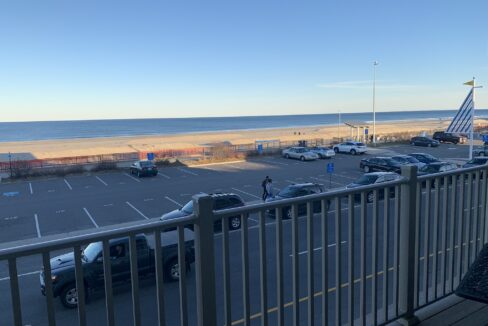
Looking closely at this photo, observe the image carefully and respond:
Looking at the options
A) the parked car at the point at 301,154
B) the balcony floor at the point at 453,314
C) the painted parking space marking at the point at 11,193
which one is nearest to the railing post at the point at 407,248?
the balcony floor at the point at 453,314

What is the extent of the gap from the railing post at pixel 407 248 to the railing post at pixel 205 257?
1.82 metres

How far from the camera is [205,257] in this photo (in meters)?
2.49

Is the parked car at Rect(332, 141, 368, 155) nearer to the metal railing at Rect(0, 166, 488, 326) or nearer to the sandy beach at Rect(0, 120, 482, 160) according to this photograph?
the sandy beach at Rect(0, 120, 482, 160)

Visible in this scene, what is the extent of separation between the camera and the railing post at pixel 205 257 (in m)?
2.44

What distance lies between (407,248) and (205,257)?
76.1 inches

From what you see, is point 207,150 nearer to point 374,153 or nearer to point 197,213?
point 374,153

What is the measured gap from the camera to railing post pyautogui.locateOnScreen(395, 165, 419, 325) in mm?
3535

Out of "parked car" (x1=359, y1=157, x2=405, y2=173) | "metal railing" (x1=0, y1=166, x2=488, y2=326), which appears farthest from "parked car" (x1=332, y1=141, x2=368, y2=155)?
"metal railing" (x1=0, y1=166, x2=488, y2=326)

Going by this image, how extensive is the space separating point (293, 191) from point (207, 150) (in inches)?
1106

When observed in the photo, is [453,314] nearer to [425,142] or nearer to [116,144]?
[425,142]

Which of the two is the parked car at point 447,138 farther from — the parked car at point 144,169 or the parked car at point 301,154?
the parked car at point 144,169

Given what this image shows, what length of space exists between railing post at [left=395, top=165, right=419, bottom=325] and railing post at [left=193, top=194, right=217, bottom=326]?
71.7 inches

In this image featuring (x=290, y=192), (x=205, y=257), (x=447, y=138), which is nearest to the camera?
(x=205, y=257)

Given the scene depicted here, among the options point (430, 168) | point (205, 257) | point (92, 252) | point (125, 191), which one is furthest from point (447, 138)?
point (205, 257)
